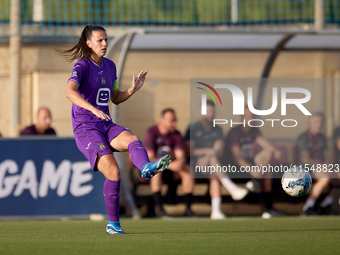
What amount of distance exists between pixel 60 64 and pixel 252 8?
4004 millimetres

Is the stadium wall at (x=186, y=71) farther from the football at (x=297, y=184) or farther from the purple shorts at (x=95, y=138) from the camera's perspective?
the purple shorts at (x=95, y=138)

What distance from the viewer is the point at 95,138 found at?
202 inches

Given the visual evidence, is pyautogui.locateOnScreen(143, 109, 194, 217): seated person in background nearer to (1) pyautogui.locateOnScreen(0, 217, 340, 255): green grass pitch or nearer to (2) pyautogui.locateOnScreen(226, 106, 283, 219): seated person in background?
(2) pyautogui.locateOnScreen(226, 106, 283, 219): seated person in background

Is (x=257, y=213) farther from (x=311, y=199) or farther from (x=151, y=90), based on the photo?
(x=151, y=90)

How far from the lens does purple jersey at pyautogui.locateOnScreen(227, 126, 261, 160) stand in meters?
8.51

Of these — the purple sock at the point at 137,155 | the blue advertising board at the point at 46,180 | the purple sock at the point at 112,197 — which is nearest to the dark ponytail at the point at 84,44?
the purple sock at the point at 137,155

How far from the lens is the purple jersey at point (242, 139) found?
8.51m

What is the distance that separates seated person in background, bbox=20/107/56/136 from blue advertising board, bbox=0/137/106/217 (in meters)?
0.30

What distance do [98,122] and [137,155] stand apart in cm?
53

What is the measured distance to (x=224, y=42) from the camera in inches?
340

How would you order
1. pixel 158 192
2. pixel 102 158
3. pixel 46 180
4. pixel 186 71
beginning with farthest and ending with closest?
pixel 186 71 → pixel 158 192 → pixel 46 180 → pixel 102 158

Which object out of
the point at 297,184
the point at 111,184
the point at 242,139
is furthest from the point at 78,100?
the point at 242,139

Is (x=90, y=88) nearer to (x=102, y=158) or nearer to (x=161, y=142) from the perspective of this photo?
(x=102, y=158)

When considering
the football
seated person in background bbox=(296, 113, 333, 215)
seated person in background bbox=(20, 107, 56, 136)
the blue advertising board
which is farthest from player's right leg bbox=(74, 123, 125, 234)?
seated person in background bbox=(296, 113, 333, 215)
